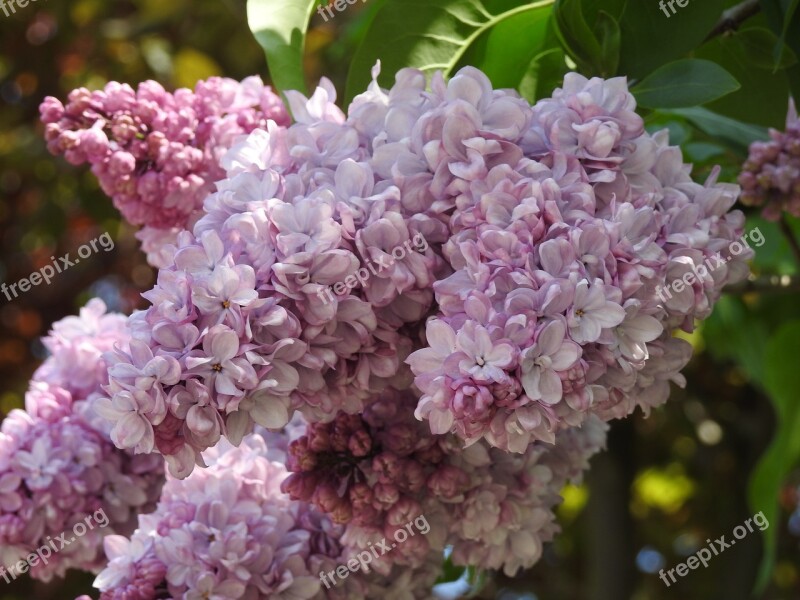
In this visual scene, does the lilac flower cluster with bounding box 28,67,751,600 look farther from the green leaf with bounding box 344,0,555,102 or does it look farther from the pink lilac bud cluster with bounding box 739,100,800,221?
the pink lilac bud cluster with bounding box 739,100,800,221

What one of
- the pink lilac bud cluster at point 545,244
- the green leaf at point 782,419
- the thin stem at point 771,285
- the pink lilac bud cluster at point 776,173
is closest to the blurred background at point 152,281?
the green leaf at point 782,419

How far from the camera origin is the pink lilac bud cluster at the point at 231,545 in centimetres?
94

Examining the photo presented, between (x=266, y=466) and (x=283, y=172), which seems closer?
(x=283, y=172)

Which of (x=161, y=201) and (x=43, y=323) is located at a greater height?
(x=161, y=201)

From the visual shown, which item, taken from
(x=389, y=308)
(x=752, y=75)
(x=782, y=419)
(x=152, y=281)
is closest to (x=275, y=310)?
(x=389, y=308)

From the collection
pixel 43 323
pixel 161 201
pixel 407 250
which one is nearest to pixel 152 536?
pixel 161 201

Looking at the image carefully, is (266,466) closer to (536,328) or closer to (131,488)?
(131,488)

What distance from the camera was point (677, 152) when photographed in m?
0.82

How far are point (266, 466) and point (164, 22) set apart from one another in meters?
2.45

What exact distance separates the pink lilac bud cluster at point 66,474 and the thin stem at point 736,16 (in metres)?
0.69

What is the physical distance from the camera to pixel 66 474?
1.05 m

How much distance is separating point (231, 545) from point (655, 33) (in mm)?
596

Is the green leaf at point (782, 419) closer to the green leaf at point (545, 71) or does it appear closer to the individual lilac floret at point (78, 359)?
the green leaf at point (545, 71)

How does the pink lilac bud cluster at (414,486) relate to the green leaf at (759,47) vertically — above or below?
below
